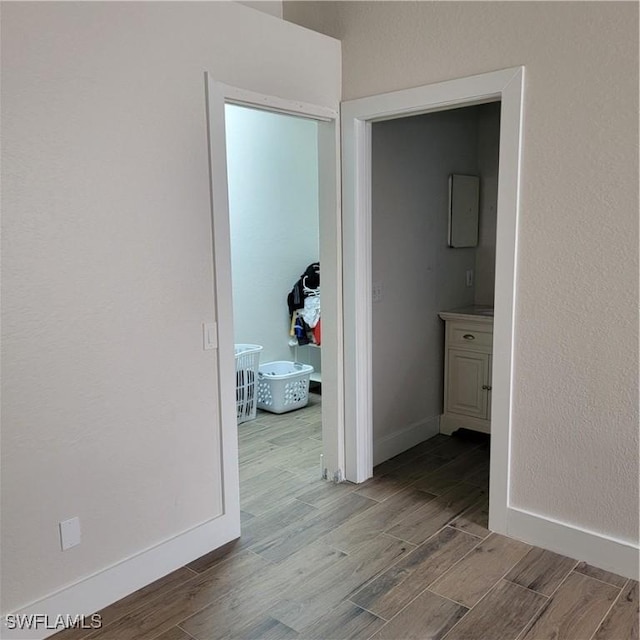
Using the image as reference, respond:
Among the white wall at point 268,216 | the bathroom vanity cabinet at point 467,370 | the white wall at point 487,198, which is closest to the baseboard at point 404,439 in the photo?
the bathroom vanity cabinet at point 467,370

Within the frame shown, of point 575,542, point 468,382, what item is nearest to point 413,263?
point 468,382

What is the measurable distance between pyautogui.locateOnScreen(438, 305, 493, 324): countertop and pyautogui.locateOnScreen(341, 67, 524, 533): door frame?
90 centimetres

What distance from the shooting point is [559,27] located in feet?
7.89

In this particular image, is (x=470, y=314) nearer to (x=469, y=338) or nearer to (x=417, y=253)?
(x=469, y=338)

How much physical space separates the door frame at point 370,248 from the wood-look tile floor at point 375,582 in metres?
0.28

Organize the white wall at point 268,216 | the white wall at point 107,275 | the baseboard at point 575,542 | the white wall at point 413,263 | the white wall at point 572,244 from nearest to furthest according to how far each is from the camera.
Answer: the white wall at point 107,275
the white wall at point 572,244
the baseboard at point 575,542
the white wall at point 413,263
the white wall at point 268,216

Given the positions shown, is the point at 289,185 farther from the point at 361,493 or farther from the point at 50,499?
the point at 50,499

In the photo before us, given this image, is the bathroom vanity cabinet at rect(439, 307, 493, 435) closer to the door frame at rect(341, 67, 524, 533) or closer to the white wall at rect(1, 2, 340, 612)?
the door frame at rect(341, 67, 524, 533)

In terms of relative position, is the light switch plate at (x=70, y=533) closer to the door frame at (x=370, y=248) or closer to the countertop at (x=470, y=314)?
the door frame at (x=370, y=248)

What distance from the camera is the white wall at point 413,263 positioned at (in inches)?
142

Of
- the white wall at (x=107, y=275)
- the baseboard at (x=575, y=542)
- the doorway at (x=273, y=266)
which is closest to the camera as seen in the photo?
the white wall at (x=107, y=275)

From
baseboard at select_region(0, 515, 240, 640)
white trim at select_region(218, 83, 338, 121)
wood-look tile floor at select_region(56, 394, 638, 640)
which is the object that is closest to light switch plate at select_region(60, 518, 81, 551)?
baseboard at select_region(0, 515, 240, 640)

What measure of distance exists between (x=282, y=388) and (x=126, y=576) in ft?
7.95

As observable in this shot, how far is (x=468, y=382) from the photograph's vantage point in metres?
4.08
